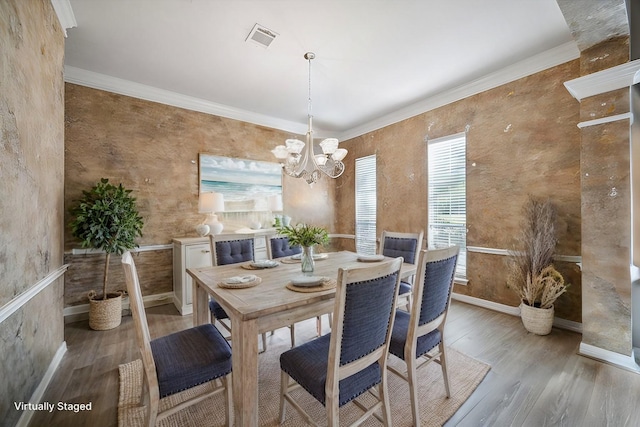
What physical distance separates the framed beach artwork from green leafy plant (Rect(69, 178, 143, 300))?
104 cm

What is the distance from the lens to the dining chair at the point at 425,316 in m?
1.47

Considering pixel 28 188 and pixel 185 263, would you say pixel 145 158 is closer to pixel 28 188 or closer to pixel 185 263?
pixel 185 263

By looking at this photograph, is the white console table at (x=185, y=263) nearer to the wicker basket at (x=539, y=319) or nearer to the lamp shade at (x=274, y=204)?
the lamp shade at (x=274, y=204)

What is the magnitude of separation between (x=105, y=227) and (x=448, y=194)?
4.37m

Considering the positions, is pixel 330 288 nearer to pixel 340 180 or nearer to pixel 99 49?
pixel 99 49

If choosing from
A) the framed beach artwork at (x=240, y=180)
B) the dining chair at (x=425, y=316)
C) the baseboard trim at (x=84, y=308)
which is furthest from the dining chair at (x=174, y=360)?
the framed beach artwork at (x=240, y=180)

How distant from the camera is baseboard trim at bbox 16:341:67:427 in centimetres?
148

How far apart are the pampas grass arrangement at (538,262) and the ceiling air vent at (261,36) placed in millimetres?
3276

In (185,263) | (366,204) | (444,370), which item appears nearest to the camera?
(444,370)

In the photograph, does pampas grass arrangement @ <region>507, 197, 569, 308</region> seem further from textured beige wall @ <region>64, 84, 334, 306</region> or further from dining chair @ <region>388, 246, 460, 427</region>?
textured beige wall @ <region>64, 84, 334, 306</region>

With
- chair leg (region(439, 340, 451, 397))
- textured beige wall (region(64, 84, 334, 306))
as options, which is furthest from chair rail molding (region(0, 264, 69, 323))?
chair leg (region(439, 340, 451, 397))

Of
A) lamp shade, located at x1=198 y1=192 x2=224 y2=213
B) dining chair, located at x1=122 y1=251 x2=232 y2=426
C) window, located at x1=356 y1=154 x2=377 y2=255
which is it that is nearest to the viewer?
dining chair, located at x1=122 y1=251 x2=232 y2=426

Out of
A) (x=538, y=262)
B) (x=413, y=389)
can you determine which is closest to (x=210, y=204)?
(x=413, y=389)

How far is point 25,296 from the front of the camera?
4.91 ft
